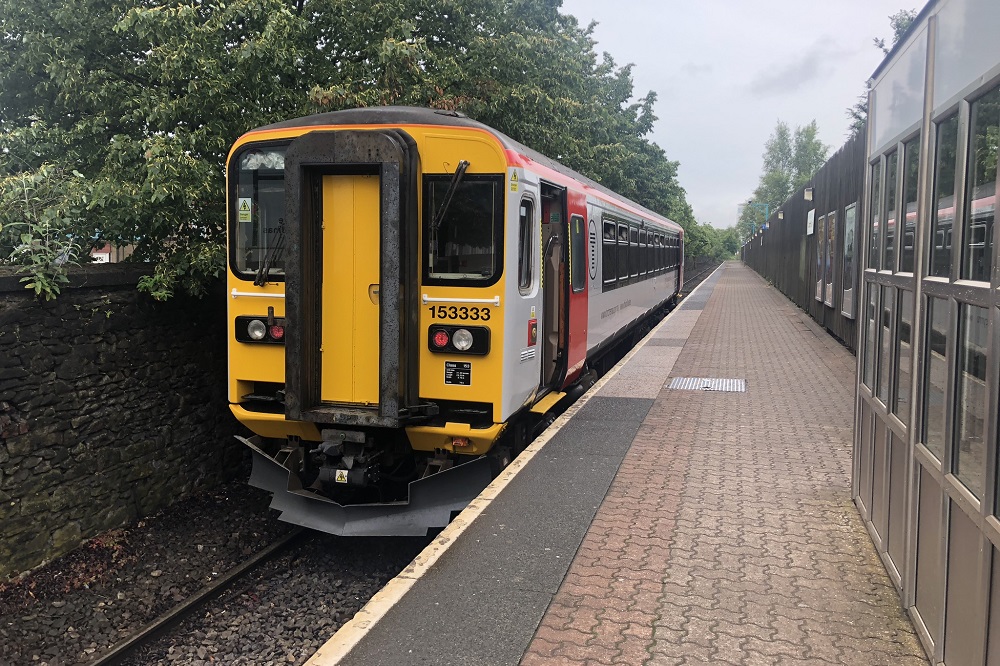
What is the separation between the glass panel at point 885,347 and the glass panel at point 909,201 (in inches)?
10.4

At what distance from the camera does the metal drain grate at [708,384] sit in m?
Result: 9.95

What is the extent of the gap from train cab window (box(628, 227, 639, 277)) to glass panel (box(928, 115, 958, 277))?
365 inches

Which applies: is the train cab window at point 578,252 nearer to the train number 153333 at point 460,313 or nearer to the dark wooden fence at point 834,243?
the train number 153333 at point 460,313

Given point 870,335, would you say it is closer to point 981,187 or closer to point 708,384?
point 981,187

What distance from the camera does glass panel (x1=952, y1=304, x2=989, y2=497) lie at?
8.87ft

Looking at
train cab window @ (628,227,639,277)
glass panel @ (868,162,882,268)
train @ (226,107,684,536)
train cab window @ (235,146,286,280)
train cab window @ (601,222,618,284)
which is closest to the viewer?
glass panel @ (868,162,882,268)

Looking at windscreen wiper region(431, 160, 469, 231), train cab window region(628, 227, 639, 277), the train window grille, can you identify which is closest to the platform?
windscreen wiper region(431, 160, 469, 231)

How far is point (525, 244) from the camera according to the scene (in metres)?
6.23

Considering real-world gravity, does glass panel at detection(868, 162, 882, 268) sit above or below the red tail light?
above

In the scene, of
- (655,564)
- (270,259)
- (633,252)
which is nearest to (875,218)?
(655,564)

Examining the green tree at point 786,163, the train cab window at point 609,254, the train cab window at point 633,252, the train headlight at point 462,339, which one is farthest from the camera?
the green tree at point 786,163

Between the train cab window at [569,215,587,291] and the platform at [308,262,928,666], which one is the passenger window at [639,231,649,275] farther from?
the platform at [308,262,928,666]

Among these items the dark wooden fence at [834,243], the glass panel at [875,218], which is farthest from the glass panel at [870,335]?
the dark wooden fence at [834,243]

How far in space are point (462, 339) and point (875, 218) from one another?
9.52 ft
